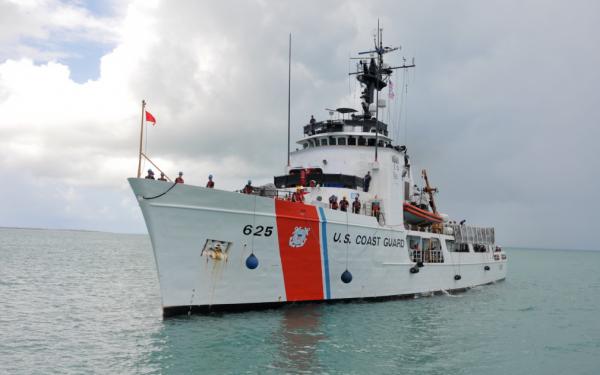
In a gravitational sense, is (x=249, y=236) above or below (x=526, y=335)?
above

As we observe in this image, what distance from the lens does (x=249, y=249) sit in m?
13.1

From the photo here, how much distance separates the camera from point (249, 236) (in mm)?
13023

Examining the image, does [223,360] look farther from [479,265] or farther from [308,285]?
[479,265]

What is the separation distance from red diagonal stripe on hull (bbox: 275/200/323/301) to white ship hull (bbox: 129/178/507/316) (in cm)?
3

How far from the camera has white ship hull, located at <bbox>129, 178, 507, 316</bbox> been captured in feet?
40.0

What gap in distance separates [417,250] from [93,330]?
12251mm

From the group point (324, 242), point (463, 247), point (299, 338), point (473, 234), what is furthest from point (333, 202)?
point (473, 234)

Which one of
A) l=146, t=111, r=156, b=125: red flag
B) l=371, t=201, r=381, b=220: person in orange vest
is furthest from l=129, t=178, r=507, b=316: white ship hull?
l=146, t=111, r=156, b=125: red flag

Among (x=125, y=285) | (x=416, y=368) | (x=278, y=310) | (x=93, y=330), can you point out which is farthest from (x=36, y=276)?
(x=416, y=368)

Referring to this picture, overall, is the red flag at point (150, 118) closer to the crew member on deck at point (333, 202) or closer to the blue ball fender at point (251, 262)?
the blue ball fender at point (251, 262)

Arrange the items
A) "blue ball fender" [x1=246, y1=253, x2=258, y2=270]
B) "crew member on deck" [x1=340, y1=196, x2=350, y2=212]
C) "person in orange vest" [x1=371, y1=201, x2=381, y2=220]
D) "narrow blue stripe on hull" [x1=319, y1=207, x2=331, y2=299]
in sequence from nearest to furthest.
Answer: "blue ball fender" [x1=246, y1=253, x2=258, y2=270] < "narrow blue stripe on hull" [x1=319, y1=207, x2=331, y2=299] < "crew member on deck" [x1=340, y1=196, x2=350, y2=212] < "person in orange vest" [x1=371, y1=201, x2=381, y2=220]

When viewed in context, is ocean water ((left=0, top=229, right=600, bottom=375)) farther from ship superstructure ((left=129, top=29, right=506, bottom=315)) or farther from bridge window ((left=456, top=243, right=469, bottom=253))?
bridge window ((left=456, top=243, right=469, bottom=253))

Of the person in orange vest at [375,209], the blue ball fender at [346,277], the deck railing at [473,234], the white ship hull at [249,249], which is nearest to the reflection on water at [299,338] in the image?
the white ship hull at [249,249]

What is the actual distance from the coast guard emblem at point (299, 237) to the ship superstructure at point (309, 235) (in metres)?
0.03
